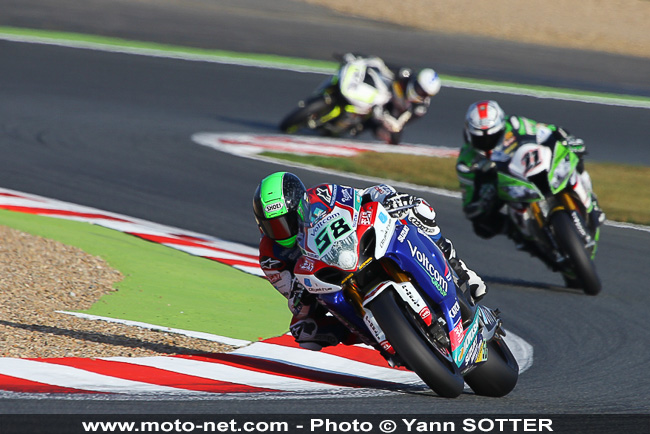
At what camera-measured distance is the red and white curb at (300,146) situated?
15.8 metres

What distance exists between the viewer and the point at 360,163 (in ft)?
50.1

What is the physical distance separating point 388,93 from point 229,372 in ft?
37.3

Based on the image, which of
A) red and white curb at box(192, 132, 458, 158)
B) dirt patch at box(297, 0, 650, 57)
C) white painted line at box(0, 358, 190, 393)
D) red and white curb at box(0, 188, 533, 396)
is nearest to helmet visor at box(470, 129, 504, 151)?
red and white curb at box(0, 188, 533, 396)

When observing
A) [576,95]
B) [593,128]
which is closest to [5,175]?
[593,128]

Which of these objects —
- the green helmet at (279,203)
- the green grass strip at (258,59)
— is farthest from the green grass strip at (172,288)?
the green grass strip at (258,59)

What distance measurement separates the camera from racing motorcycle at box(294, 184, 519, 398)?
5.41m

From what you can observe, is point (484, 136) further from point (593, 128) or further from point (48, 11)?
point (48, 11)

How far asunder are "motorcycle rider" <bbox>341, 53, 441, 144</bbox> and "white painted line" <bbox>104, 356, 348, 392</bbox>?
429 inches

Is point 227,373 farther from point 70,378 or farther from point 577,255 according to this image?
point 577,255

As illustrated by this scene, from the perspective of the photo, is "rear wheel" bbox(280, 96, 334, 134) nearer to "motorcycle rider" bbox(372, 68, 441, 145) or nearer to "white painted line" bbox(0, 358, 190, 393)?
"motorcycle rider" bbox(372, 68, 441, 145)

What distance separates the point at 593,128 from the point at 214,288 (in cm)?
1190

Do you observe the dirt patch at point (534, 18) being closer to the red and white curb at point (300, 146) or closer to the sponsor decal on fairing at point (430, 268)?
the red and white curb at point (300, 146)

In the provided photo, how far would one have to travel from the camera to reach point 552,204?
9781mm
